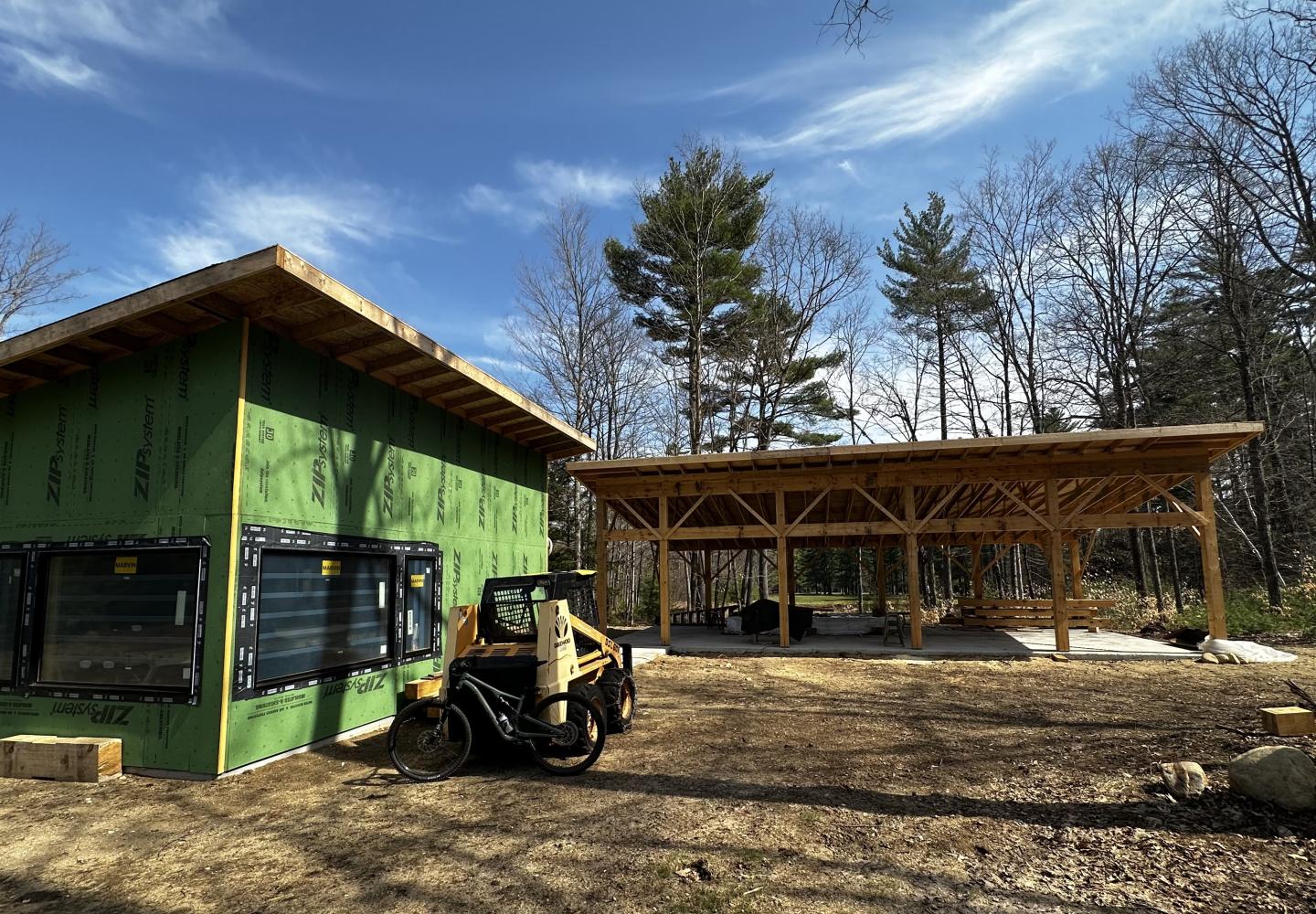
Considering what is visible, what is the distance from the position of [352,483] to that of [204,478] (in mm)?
1631

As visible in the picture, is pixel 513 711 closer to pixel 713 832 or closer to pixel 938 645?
pixel 713 832

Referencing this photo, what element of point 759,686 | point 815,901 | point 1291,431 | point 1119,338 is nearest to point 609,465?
point 759,686

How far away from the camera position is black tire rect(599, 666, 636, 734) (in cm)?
696

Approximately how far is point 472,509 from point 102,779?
16.9ft

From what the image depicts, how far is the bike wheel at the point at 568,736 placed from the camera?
5.68 metres

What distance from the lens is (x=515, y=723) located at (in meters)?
5.79

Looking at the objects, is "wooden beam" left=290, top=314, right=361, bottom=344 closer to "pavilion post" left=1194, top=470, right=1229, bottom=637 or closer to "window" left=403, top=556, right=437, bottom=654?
"window" left=403, top=556, right=437, bottom=654

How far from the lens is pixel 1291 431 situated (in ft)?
71.2

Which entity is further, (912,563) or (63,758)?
(912,563)

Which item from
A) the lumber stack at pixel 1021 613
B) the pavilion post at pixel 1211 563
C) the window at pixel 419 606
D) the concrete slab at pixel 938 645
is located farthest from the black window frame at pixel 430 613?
the lumber stack at pixel 1021 613

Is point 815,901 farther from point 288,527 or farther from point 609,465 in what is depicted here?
point 609,465

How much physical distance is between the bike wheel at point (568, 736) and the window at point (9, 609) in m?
5.37

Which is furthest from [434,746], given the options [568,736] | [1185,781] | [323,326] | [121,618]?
[1185,781]

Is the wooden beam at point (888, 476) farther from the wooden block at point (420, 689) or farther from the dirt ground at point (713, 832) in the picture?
the wooden block at point (420, 689)
